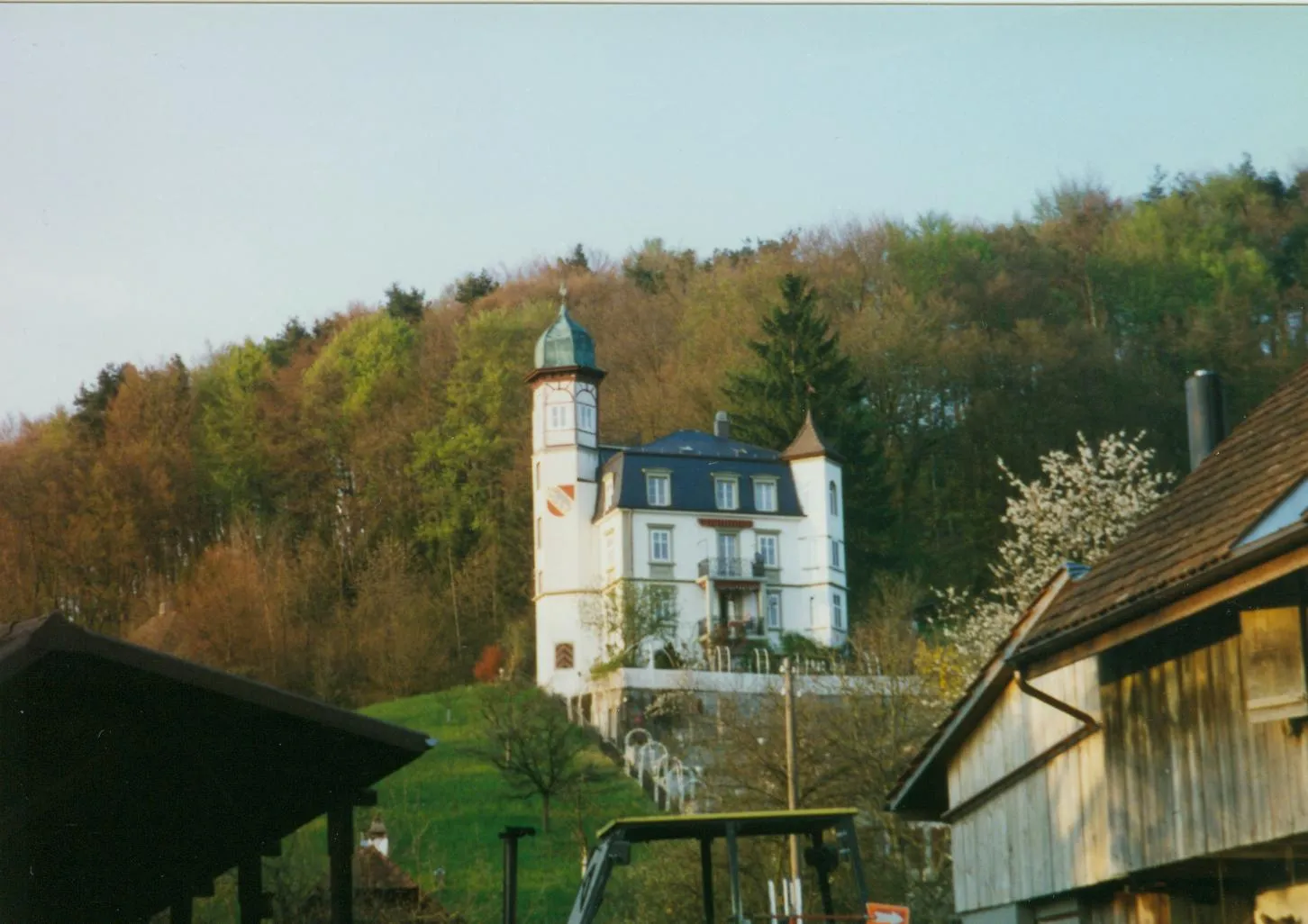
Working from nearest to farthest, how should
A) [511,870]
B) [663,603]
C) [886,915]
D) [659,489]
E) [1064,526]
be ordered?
[886,915], [511,870], [1064,526], [663,603], [659,489]

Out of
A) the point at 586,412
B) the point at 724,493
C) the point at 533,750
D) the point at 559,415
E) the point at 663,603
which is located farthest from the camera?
the point at 586,412

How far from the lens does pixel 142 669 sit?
9.39 meters

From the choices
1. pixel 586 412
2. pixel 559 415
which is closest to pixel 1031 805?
pixel 559 415

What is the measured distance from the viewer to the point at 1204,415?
18094 millimetres

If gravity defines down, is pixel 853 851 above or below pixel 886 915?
above

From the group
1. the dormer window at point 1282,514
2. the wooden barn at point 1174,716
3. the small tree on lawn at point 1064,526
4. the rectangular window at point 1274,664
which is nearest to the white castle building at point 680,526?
the small tree on lawn at point 1064,526

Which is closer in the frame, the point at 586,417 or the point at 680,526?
the point at 680,526

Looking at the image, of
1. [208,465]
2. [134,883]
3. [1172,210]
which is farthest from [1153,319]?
[134,883]

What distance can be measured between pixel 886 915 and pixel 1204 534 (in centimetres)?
338

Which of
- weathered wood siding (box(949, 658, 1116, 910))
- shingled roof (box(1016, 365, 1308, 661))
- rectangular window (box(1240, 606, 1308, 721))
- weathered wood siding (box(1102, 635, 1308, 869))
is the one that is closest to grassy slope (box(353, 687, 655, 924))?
weathered wood siding (box(949, 658, 1116, 910))

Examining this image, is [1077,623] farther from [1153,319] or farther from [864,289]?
[864,289]

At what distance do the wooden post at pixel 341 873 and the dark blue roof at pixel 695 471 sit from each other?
2655 inches

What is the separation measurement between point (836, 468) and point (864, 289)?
49.1ft

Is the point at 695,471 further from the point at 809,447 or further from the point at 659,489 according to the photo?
the point at 809,447
